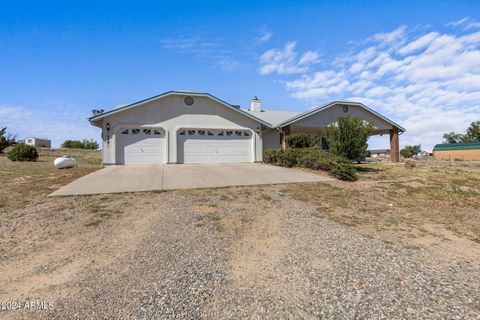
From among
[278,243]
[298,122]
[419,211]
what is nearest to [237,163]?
[298,122]

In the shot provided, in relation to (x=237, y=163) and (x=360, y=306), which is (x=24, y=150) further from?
(x=360, y=306)

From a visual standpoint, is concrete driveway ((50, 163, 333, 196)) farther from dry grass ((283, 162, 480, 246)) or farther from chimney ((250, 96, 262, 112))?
chimney ((250, 96, 262, 112))

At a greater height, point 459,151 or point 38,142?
point 38,142

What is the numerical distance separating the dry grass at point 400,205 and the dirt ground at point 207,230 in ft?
0.10

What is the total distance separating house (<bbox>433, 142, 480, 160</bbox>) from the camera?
34.9 meters

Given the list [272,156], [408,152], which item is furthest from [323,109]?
[408,152]

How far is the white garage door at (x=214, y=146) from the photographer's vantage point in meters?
16.9

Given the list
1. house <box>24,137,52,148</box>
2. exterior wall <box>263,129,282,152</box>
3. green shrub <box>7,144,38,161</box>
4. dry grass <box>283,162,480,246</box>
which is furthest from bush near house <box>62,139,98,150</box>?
dry grass <box>283,162,480,246</box>

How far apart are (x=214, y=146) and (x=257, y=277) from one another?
1410cm

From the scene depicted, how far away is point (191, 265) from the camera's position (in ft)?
13.3

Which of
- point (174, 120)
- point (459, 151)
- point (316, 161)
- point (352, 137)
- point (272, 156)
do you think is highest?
point (174, 120)

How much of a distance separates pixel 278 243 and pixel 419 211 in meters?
4.77

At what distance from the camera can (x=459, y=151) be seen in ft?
122

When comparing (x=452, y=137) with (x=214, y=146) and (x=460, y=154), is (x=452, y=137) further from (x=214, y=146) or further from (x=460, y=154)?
(x=214, y=146)
